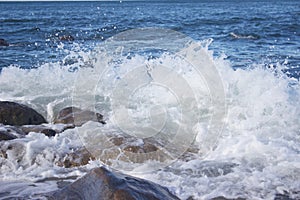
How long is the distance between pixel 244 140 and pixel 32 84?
5.48m

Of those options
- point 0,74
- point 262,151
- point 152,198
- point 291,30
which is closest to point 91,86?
point 0,74

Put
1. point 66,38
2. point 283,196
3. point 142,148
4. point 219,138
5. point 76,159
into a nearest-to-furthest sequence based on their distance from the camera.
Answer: point 283,196 → point 76,159 → point 142,148 → point 219,138 → point 66,38

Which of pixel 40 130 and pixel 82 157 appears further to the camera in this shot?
pixel 40 130

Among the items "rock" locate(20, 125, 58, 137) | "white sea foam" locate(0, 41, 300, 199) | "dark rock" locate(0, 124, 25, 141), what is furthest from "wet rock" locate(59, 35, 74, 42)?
"dark rock" locate(0, 124, 25, 141)

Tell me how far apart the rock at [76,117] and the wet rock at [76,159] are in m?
1.12

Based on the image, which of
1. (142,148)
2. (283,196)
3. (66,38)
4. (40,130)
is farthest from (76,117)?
(66,38)

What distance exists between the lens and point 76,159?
15.9 feet

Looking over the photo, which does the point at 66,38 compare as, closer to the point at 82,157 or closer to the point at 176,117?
the point at 176,117

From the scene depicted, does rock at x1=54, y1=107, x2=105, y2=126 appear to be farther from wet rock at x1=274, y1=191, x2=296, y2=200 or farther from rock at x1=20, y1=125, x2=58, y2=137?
wet rock at x1=274, y1=191, x2=296, y2=200

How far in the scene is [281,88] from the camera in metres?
7.21

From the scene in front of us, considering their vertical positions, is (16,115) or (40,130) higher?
(16,115)

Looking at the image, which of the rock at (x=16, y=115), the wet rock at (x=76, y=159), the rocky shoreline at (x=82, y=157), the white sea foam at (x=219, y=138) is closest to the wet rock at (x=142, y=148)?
the rocky shoreline at (x=82, y=157)

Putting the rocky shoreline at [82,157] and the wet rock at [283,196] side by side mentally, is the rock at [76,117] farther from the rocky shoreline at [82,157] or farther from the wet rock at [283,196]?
the wet rock at [283,196]

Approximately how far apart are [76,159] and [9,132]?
126 centimetres
